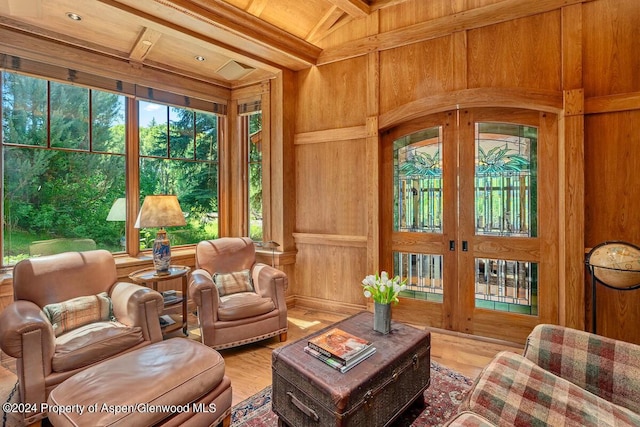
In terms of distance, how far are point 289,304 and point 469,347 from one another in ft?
7.15

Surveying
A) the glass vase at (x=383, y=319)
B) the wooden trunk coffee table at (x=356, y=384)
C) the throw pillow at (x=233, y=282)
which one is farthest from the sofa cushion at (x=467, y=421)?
the throw pillow at (x=233, y=282)

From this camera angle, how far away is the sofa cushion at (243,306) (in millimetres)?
2893

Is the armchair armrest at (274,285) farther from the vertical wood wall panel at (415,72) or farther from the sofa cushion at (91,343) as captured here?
the vertical wood wall panel at (415,72)

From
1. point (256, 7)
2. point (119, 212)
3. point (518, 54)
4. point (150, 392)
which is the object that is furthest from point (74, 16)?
point (518, 54)

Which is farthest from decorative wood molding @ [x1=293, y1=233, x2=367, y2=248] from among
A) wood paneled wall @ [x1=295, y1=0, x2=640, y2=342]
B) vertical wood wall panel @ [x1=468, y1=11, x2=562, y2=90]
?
vertical wood wall panel @ [x1=468, y1=11, x2=562, y2=90]

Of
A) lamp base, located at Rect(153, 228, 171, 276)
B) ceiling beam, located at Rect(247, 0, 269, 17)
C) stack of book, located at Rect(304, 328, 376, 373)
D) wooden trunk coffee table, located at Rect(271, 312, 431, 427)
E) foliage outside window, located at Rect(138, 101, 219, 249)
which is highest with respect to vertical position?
ceiling beam, located at Rect(247, 0, 269, 17)

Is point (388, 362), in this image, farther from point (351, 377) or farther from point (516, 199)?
point (516, 199)

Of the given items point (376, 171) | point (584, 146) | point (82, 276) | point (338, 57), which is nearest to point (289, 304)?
point (376, 171)

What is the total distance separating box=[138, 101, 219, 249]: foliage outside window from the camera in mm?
3986

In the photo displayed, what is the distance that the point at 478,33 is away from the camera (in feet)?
10.5

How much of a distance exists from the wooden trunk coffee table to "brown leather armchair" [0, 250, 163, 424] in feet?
4.00

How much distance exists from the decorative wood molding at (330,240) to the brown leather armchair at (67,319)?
205 cm

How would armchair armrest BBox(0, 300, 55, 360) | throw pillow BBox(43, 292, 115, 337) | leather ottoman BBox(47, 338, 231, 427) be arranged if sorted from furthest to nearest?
throw pillow BBox(43, 292, 115, 337), armchair armrest BBox(0, 300, 55, 360), leather ottoman BBox(47, 338, 231, 427)

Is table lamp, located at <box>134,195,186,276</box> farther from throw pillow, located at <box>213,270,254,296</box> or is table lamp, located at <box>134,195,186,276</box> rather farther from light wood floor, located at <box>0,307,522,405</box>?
light wood floor, located at <box>0,307,522,405</box>
